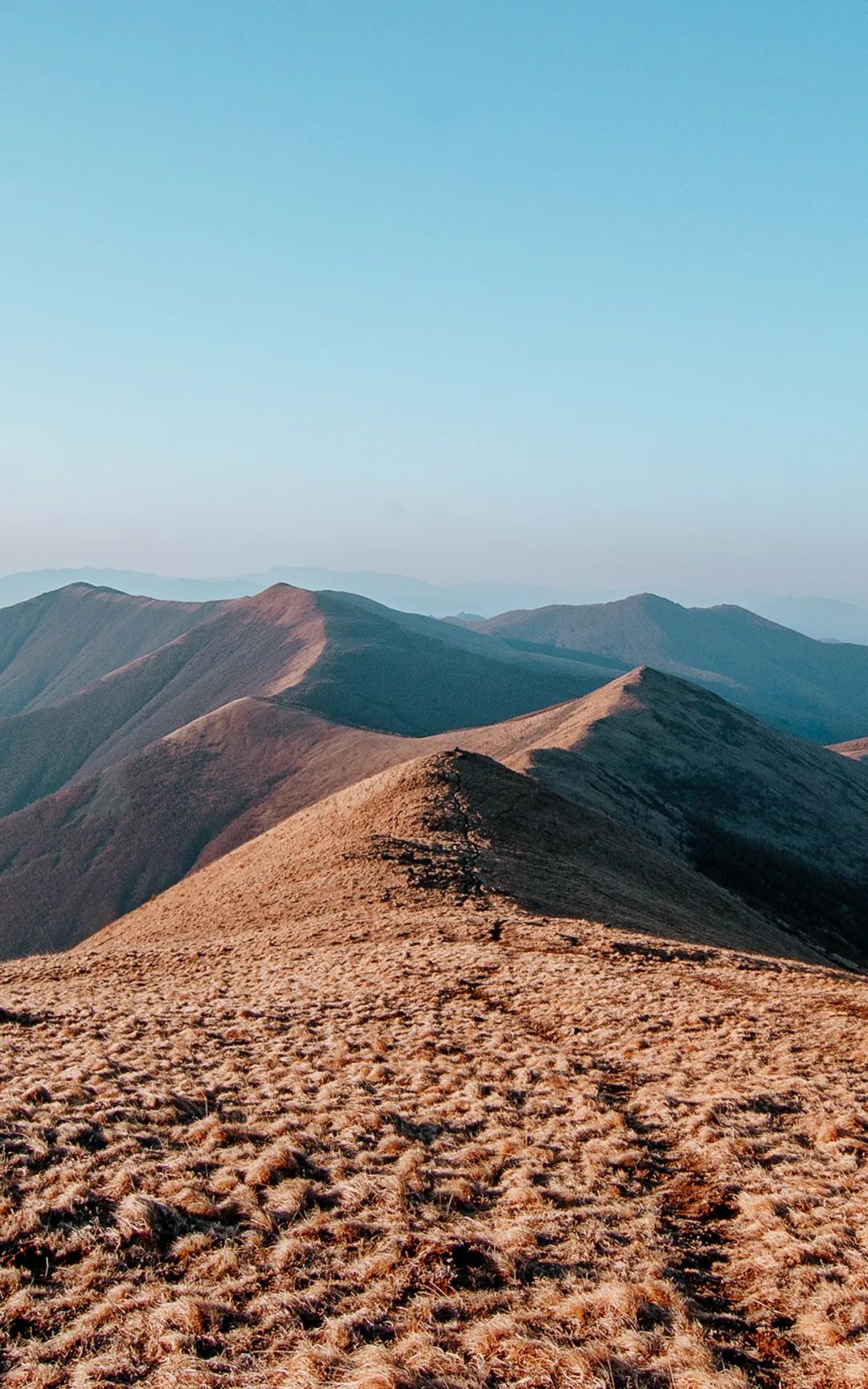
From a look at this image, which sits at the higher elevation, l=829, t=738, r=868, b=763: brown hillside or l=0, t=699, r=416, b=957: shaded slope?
l=829, t=738, r=868, b=763: brown hillside

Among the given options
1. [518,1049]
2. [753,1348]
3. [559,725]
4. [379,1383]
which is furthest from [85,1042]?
[559,725]

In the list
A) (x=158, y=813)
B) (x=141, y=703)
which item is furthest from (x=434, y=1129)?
(x=141, y=703)

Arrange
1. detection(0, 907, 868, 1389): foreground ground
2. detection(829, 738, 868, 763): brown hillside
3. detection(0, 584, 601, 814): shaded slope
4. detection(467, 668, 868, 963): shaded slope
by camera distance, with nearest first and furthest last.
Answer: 1. detection(0, 907, 868, 1389): foreground ground
2. detection(467, 668, 868, 963): shaded slope
3. detection(829, 738, 868, 763): brown hillside
4. detection(0, 584, 601, 814): shaded slope

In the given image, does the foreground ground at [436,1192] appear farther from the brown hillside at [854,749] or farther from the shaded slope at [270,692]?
the brown hillside at [854,749]

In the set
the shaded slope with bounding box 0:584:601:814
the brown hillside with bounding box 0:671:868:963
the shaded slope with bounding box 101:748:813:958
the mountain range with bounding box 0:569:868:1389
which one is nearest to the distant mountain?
the brown hillside with bounding box 0:671:868:963

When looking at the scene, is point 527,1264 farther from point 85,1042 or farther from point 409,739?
point 409,739

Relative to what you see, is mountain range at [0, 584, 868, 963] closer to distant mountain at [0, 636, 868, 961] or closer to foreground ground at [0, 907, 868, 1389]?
distant mountain at [0, 636, 868, 961]

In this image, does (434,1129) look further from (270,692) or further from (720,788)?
(270,692)
